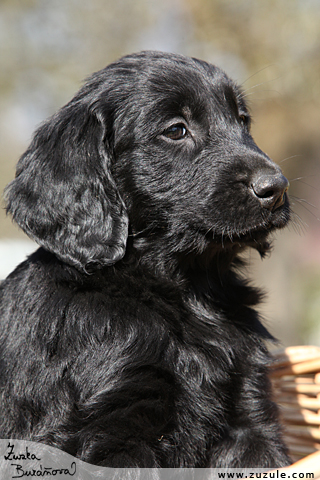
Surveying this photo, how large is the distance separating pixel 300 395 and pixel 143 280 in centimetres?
155

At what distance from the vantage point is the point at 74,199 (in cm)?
208

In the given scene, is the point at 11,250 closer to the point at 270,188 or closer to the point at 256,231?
the point at 256,231

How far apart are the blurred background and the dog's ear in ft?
8.46

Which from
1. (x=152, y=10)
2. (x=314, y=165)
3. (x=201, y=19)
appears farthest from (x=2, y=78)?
(x=314, y=165)

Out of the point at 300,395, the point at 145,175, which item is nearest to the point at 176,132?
the point at 145,175

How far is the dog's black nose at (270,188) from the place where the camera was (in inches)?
76.7

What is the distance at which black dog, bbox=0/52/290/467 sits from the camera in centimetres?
186

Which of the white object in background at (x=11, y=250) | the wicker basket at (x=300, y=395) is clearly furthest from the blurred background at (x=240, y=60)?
the white object in background at (x=11, y=250)

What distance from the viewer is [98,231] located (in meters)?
2.08

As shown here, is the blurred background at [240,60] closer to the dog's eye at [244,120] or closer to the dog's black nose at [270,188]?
the dog's eye at [244,120]

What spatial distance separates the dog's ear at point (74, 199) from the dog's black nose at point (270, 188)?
60cm
